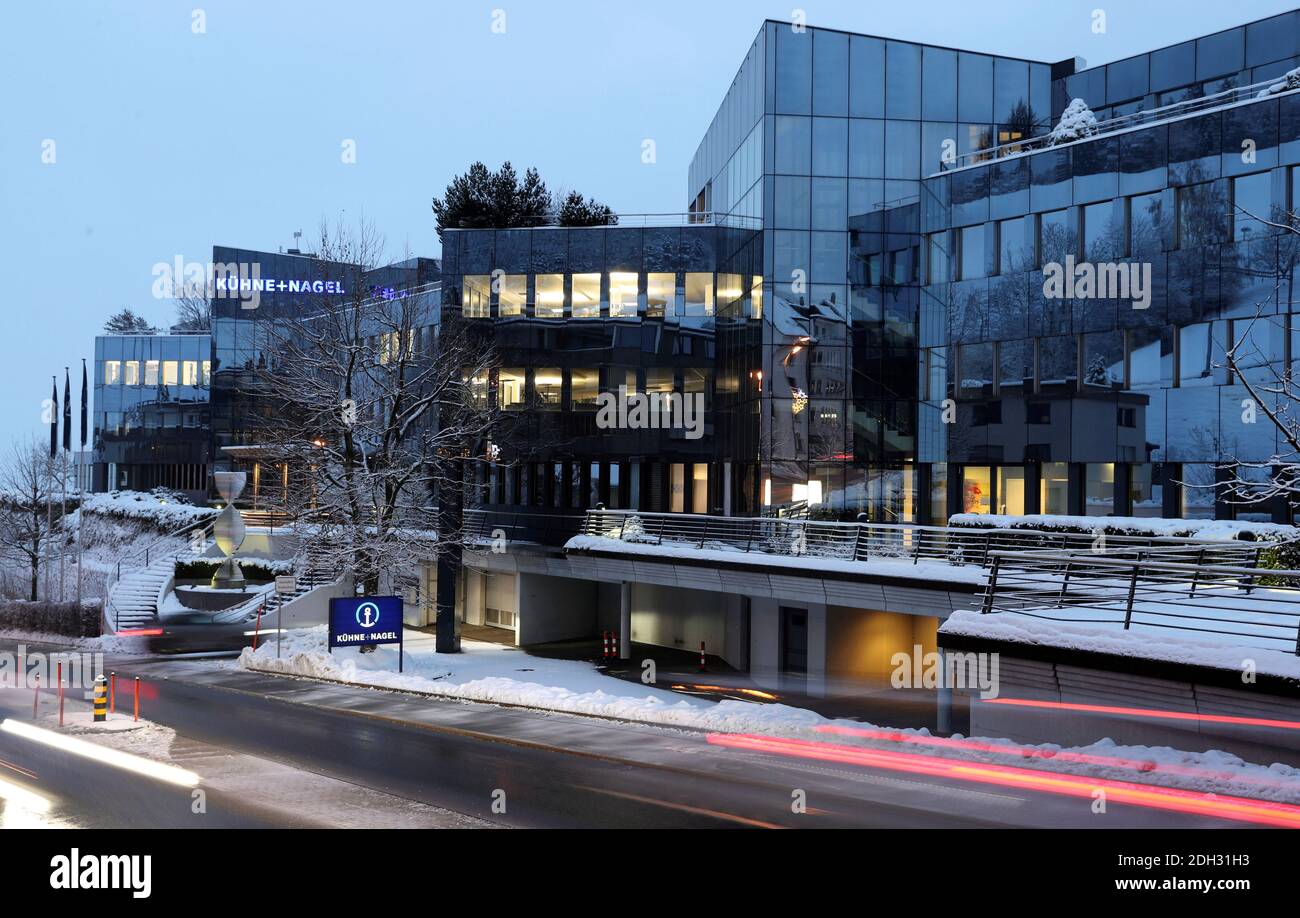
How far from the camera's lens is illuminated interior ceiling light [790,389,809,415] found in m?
39.5

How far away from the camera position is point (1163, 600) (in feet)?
56.1

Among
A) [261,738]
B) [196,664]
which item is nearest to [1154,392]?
[261,738]

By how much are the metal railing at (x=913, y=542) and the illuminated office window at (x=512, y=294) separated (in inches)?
437

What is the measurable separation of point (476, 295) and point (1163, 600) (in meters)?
32.3

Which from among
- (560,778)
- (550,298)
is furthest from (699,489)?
(560,778)

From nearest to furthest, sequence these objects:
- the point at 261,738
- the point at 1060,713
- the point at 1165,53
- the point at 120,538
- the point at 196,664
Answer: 1. the point at 1060,713
2. the point at 261,738
3. the point at 196,664
4. the point at 1165,53
5. the point at 120,538

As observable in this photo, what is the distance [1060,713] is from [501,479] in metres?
37.3

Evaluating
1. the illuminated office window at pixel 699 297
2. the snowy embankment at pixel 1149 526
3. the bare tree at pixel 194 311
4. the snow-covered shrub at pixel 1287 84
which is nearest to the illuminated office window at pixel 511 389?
the illuminated office window at pixel 699 297

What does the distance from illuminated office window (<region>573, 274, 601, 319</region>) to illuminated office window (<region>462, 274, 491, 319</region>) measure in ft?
11.9

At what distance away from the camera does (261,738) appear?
19016mm

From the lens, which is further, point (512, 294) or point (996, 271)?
point (512, 294)

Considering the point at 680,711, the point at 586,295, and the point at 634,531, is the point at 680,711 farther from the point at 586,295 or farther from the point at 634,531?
the point at 586,295
